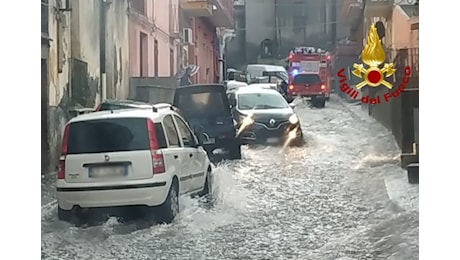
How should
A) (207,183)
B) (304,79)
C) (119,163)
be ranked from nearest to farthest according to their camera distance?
(119,163)
(207,183)
(304,79)

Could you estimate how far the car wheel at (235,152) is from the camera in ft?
16.9

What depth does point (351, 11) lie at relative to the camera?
5047 millimetres

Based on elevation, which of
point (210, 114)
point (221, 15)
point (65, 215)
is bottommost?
point (65, 215)

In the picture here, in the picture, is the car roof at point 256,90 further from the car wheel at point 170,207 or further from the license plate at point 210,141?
the car wheel at point 170,207

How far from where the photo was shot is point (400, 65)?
498 cm

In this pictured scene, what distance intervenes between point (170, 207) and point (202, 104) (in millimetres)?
543

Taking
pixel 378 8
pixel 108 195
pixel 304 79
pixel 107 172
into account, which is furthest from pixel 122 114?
pixel 378 8

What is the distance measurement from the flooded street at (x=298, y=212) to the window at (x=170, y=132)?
257 millimetres

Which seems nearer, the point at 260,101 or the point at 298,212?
the point at 298,212

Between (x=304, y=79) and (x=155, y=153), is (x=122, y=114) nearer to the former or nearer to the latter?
(x=155, y=153)
